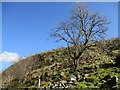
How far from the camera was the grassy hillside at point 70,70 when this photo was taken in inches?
1054

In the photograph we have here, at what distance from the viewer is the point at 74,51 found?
107 feet

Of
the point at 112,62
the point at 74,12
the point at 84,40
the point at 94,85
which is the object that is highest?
the point at 74,12

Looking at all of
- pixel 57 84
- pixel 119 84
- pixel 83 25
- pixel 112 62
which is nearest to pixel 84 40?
pixel 83 25

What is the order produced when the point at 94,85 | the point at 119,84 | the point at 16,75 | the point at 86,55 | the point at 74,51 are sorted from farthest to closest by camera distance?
1. the point at 16,75
2. the point at 86,55
3. the point at 74,51
4. the point at 94,85
5. the point at 119,84

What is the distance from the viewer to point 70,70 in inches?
1275

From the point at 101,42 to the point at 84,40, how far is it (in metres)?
3.67

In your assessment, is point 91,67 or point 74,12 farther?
point 74,12

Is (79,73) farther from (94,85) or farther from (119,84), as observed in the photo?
(119,84)

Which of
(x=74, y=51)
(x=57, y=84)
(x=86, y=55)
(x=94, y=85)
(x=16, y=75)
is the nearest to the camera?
(x=94, y=85)

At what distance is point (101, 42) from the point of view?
118 ft

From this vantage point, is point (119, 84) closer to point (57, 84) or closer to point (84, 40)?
point (57, 84)

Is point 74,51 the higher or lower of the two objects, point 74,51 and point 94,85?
the higher

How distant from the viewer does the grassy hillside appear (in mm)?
26781

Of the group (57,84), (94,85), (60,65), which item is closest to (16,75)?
(60,65)
